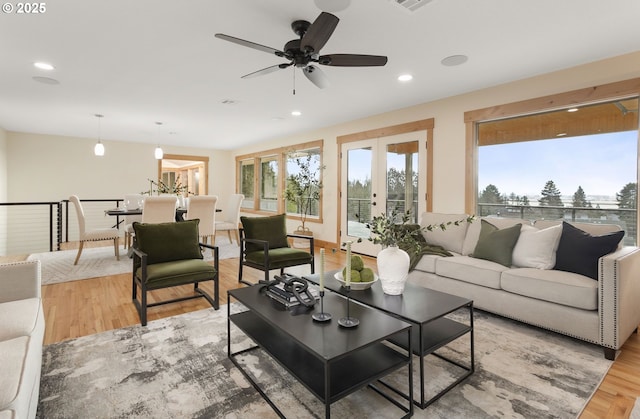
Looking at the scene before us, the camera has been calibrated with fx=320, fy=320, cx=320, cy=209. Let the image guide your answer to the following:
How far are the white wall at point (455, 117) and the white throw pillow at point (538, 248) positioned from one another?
1.38m

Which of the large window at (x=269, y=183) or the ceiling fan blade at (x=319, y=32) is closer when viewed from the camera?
the ceiling fan blade at (x=319, y=32)

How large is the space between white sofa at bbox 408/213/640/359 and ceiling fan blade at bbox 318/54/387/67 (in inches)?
79.9

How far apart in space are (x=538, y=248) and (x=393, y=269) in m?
→ 1.59

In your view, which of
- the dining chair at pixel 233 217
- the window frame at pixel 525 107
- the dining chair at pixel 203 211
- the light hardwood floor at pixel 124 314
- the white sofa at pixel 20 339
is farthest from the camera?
the dining chair at pixel 233 217

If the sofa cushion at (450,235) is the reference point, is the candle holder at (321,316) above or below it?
below

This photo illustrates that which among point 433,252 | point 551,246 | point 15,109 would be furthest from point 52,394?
point 15,109

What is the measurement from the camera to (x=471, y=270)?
303 cm

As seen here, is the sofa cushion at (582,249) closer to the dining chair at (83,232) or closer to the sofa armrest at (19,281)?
the sofa armrest at (19,281)

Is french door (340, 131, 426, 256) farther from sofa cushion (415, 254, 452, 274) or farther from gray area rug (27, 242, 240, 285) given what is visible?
gray area rug (27, 242, 240, 285)

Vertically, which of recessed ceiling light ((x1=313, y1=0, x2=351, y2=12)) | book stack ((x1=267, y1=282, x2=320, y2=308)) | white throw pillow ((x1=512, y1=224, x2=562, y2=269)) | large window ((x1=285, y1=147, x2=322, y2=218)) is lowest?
book stack ((x1=267, y1=282, x2=320, y2=308))

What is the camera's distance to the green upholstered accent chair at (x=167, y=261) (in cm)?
277

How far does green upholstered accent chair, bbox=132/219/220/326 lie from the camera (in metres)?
2.77

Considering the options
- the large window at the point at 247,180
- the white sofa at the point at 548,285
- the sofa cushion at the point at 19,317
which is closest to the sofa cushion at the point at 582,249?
the white sofa at the point at 548,285

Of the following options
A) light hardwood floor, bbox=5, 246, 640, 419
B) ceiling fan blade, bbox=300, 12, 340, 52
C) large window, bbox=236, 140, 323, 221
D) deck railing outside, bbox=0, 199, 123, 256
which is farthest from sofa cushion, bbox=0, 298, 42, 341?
deck railing outside, bbox=0, 199, 123, 256
